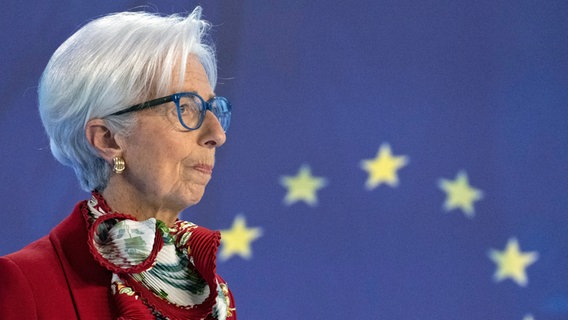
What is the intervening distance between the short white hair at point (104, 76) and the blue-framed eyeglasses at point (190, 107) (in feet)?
0.04

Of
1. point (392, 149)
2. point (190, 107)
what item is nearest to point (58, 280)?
point (190, 107)

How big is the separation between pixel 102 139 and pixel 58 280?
0.83ft

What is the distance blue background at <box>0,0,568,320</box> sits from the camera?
2.37m

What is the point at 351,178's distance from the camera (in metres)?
2.42

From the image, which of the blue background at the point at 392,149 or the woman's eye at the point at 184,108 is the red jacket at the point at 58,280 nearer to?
the woman's eye at the point at 184,108

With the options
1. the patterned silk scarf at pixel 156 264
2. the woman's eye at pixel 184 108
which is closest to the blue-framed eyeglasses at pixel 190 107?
the woman's eye at pixel 184 108

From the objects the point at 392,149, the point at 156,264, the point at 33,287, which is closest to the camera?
the point at 33,287

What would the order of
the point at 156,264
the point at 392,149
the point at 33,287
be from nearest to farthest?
the point at 33,287, the point at 156,264, the point at 392,149

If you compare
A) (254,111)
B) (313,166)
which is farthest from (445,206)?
(254,111)

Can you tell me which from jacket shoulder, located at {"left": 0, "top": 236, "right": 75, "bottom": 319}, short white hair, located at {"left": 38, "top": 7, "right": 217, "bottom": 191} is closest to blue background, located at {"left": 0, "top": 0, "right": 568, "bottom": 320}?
short white hair, located at {"left": 38, "top": 7, "right": 217, "bottom": 191}

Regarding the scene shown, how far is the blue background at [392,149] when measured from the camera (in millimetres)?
2371

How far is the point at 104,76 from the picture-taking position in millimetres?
1402

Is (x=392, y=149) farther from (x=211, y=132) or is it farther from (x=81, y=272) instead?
(x=81, y=272)

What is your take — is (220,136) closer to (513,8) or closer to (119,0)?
(119,0)
